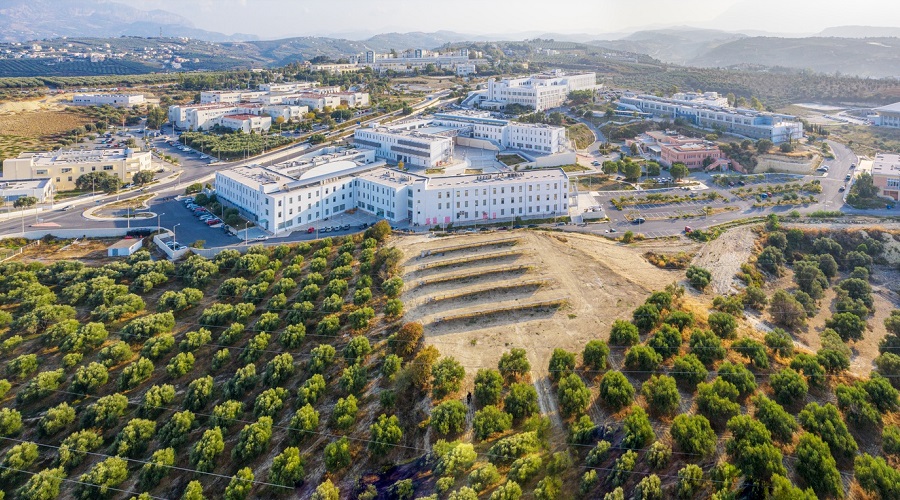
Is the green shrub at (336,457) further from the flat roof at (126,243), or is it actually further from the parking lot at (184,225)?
the flat roof at (126,243)

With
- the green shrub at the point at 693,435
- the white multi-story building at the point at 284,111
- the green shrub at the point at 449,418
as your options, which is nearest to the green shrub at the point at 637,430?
the green shrub at the point at 693,435

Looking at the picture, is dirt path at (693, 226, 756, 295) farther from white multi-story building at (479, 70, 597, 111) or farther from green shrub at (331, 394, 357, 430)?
white multi-story building at (479, 70, 597, 111)

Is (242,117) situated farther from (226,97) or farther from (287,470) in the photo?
(287,470)

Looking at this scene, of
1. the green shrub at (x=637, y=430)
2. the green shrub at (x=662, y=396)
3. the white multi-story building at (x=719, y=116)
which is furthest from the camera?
the white multi-story building at (x=719, y=116)

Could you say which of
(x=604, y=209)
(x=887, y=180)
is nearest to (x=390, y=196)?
(x=604, y=209)

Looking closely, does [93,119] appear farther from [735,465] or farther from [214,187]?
[735,465]

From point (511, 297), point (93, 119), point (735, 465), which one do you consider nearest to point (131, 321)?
point (511, 297)
